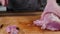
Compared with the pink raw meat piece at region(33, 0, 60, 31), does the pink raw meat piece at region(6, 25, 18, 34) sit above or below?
below

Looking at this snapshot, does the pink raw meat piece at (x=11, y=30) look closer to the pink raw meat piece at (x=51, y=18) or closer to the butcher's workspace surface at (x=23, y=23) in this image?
the butcher's workspace surface at (x=23, y=23)

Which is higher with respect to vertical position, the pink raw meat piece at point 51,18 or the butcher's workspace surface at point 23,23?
the pink raw meat piece at point 51,18

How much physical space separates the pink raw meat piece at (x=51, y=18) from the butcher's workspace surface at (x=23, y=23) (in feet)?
0.17

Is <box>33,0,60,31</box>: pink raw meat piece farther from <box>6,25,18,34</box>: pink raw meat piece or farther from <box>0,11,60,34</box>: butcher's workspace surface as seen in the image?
<box>6,25,18,34</box>: pink raw meat piece

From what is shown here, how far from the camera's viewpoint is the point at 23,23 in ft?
5.55

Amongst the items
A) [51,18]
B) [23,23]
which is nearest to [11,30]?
[23,23]

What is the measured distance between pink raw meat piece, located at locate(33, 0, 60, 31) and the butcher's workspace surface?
0.05 meters

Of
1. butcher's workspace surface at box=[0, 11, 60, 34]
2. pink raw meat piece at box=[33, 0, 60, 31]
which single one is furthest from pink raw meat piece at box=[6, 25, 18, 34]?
pink raw meat piece at box=[33, 0, 60, 31]

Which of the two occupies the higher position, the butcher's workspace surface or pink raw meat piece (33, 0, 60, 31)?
pink raw meat piece (33, 0, 60, 31)

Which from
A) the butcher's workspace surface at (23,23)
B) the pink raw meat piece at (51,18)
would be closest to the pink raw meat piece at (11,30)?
the butcher's workspace surface at (23,23)

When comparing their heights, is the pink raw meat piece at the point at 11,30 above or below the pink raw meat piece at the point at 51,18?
below

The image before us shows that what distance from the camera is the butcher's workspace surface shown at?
1541mm

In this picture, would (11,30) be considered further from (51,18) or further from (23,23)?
(51,18)

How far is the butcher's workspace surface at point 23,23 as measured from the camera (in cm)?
154
